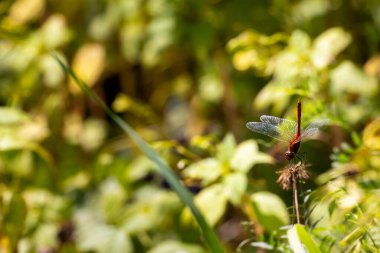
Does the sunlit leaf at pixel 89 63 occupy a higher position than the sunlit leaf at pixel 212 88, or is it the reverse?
the sunlit leaf at pixel 89 63

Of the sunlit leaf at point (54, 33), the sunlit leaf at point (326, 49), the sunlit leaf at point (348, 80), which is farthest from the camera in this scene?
the sunlit leaf at point (54, 33)

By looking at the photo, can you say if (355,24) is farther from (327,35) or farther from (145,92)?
(145,92)

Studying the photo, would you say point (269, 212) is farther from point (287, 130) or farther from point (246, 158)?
point (287, 130)

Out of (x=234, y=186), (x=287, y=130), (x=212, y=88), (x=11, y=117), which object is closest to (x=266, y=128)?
(x=287, y=130)

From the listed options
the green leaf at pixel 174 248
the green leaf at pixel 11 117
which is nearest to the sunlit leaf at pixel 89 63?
the green leaf at pixel 11 117

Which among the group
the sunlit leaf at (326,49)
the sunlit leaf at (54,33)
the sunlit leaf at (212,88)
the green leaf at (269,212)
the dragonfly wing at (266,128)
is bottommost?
the green leaf at (269,212)

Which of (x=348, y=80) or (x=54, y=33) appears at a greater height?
(x=54, y=33)

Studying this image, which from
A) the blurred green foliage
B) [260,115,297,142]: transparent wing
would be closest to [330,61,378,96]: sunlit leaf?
the blurred green foliage

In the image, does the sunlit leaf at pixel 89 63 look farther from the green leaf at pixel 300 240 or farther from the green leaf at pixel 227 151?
the green leaf at pixel 300 240


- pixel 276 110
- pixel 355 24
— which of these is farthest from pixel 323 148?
pixel 355 24
